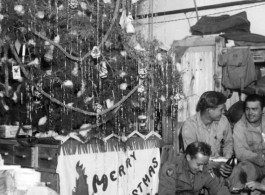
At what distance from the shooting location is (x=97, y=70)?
554 centimetres

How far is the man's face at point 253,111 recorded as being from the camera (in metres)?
6.08

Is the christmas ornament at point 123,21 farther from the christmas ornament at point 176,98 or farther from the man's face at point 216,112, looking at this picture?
Answer: the man's face at point 216,112

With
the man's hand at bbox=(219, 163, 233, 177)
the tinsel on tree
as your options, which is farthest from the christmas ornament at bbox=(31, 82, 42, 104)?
the man's hand at bbox=(219, 163, 233, 177)

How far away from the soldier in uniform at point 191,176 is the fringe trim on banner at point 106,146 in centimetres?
84

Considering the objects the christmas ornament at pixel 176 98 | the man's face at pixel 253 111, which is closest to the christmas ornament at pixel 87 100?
the christmas ornament at pixel 176 98

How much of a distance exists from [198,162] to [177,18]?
178 inches

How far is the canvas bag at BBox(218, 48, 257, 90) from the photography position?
6699 mm

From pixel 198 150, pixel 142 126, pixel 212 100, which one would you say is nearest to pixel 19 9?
pixel 142 126

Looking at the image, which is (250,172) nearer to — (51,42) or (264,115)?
(264,115)

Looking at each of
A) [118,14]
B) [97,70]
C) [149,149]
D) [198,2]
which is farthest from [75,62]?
[198,2]

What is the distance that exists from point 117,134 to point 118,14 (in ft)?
5.18

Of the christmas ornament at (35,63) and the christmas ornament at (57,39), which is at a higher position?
the christmas ornament at (57,39)

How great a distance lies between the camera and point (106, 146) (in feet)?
18.0

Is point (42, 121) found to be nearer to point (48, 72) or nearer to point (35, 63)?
point (48, 72)
